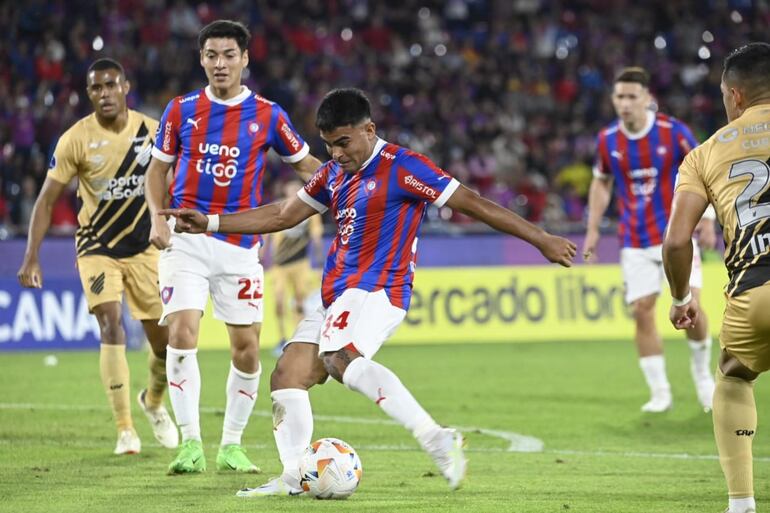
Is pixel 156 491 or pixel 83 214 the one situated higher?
pixel 83 214

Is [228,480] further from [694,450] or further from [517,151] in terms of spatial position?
[517,151]

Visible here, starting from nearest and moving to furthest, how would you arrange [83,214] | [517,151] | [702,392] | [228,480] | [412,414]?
[412,414] < [228,480] < [83,214] < [702,392] < [517,151]

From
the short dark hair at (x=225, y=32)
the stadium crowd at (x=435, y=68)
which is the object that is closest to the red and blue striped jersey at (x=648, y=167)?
the short dark hair at (x=225, y=32)

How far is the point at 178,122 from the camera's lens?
26.9 ft

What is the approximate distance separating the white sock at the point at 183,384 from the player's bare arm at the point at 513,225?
2.34 metres

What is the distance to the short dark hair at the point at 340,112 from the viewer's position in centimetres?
654

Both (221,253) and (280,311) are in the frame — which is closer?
(221,253)

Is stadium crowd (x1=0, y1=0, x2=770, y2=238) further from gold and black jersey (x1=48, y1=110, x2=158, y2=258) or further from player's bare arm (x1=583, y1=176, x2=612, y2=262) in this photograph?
gold and black jersey (x1=48, y1=110, x2=158, y2=258)

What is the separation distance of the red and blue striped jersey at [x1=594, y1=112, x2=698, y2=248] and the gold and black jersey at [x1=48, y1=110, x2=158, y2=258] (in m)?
4.64

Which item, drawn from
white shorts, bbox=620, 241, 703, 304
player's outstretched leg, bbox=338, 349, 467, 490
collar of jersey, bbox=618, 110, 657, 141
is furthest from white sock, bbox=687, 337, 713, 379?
player's outstretched leg, bbox=338, 349, 467, 490

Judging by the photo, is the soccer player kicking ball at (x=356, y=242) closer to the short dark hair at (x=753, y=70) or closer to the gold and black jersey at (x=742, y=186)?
the gold and black jersey at (x=742, y=186)

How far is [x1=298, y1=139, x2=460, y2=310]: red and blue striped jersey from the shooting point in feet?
22.1

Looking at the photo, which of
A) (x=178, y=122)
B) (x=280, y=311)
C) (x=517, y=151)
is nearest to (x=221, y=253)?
(x=178, y=122)

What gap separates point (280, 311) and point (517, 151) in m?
8.24
